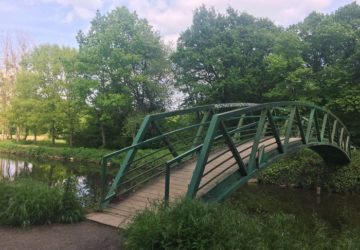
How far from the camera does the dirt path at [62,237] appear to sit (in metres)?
4.27

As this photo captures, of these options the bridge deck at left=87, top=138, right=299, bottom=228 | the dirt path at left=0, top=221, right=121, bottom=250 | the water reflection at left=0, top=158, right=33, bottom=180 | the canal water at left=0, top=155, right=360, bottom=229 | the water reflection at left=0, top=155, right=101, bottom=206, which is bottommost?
the canal water at left=0, top=155, right=360, bottom=229

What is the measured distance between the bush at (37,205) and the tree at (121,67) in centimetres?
1742

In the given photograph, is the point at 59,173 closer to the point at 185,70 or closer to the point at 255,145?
the point at 185,70

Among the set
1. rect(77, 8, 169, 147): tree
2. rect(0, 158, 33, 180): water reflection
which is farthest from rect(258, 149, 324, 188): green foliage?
rect(77, 8, 169, 147): tree

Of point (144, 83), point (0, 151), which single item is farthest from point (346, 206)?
point (0, 151)

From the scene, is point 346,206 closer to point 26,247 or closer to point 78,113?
point 26,247

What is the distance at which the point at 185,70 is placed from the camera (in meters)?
22.8

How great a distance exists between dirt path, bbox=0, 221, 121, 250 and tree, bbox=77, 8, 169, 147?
1808 centimetres

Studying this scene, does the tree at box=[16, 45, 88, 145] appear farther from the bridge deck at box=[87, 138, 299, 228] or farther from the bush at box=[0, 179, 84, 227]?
the bush at box=[0, 179, 84, 227]

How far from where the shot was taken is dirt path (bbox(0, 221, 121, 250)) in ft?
14.0

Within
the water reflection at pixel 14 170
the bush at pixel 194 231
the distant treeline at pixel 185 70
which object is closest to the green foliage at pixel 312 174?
the distant treeline at pixel 185 70

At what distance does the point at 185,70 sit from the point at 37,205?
61.2ft

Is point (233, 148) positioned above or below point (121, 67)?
below

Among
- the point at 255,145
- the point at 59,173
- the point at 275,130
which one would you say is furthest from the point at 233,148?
the point at 59,173
